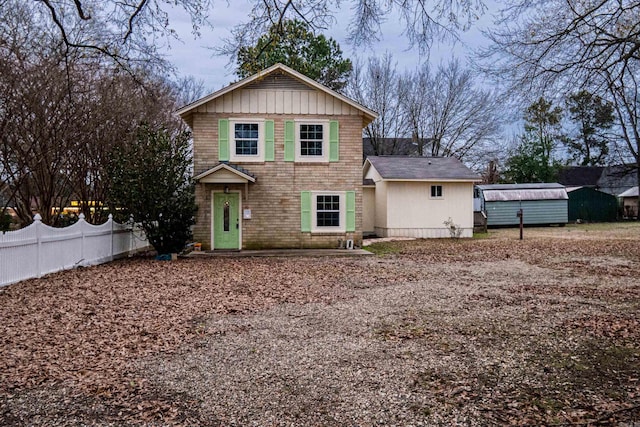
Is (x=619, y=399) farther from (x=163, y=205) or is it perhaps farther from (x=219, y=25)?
(x=163, y=205)

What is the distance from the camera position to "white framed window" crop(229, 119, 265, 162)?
15688 mm

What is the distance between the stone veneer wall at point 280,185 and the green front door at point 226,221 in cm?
20

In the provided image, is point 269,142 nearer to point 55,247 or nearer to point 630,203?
point 55,247

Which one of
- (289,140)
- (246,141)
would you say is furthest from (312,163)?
(246,141)

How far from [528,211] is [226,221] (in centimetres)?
2028

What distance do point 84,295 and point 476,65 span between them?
7.93 meters

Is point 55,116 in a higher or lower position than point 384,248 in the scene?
higher

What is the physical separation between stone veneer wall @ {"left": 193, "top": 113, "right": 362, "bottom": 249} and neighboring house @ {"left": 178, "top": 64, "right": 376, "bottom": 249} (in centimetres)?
3

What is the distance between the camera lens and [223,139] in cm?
1559

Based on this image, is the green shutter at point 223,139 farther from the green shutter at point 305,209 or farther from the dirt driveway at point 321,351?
the dirt driveway at point 321,351

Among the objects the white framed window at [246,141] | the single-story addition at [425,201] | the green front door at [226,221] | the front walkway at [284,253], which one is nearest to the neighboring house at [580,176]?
the single-story addition at [425,201]

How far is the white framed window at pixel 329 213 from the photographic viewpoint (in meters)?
16.0

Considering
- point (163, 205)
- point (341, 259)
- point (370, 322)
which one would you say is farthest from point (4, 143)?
point (370, 322)

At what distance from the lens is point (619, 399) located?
3.73m
